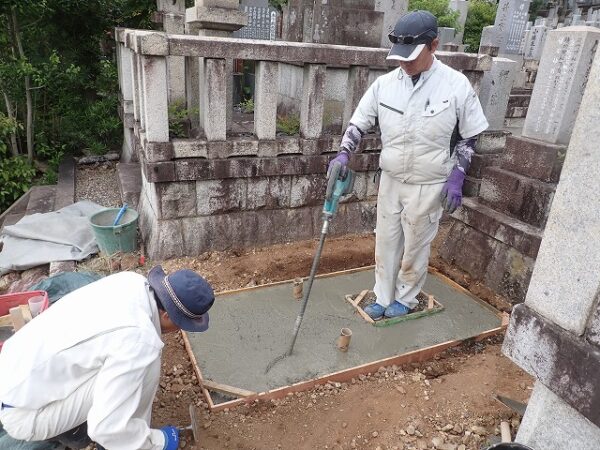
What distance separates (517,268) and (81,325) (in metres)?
3.88

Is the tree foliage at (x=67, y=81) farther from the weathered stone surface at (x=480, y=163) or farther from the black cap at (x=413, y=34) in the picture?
the weathered stone surface at (x=480, y=163)

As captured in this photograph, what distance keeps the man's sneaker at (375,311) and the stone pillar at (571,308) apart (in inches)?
79.2

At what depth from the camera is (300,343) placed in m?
3.62

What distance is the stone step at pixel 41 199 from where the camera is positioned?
234 inches

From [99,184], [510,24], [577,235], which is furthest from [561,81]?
[510,24]

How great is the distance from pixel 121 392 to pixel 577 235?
1.99m

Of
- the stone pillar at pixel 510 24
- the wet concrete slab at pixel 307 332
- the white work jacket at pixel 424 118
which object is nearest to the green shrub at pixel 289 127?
the white work jacket at pixel 424 118

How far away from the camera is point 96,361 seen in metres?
2.02

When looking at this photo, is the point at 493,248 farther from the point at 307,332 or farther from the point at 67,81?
the point at 67,81

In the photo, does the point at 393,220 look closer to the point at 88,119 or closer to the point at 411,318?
the point at 411,318

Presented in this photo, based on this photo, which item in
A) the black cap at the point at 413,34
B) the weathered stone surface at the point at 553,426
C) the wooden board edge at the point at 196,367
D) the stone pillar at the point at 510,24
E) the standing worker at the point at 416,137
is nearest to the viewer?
the weathered stone surface at the point at 553,426

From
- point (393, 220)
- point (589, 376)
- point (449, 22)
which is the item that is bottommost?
point (393, 220)

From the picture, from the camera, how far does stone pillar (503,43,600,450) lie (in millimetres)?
1688

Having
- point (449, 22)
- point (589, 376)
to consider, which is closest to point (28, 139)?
point (589, 376)
